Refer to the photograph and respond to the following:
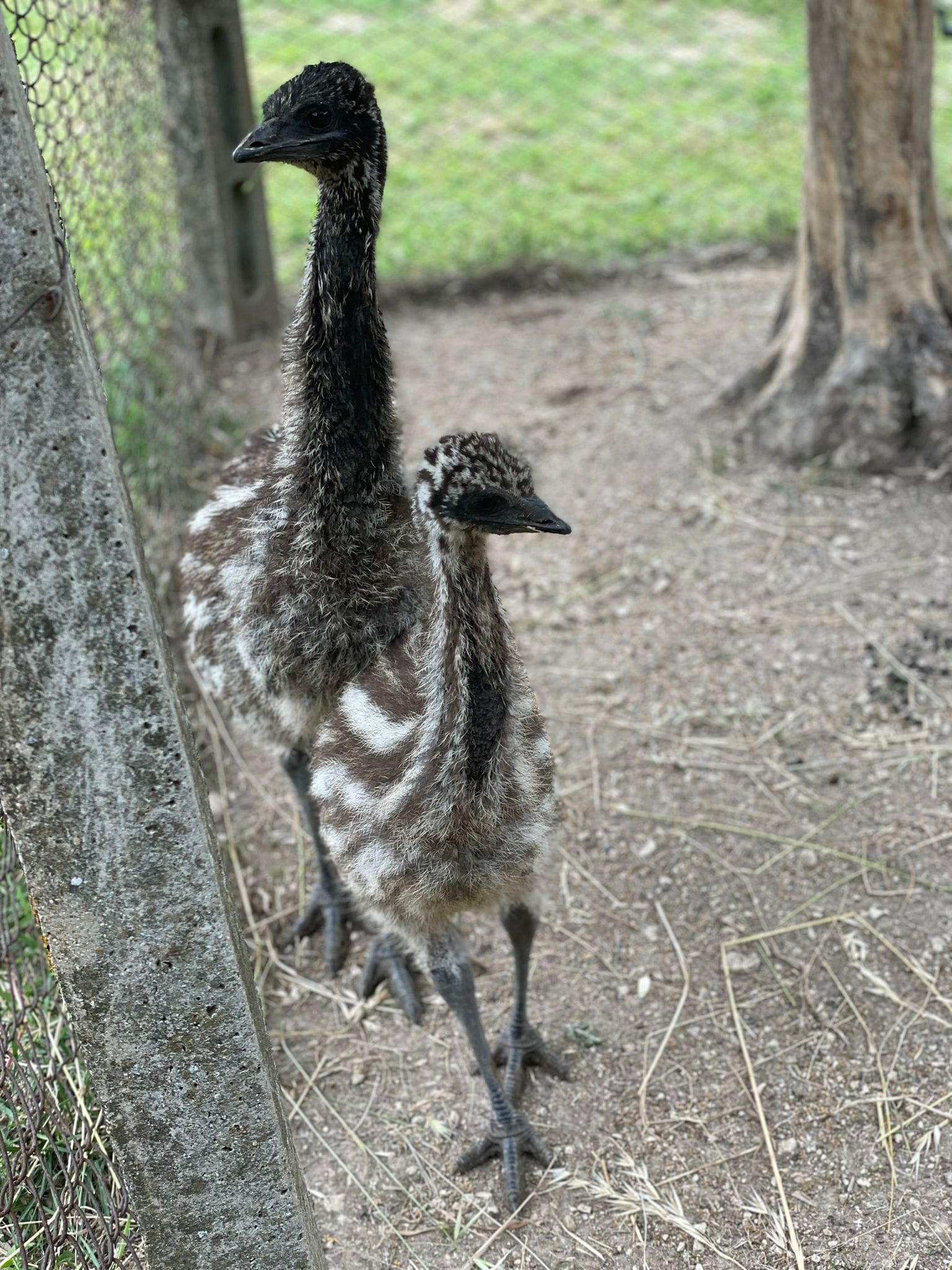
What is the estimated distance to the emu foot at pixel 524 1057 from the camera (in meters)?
3.30

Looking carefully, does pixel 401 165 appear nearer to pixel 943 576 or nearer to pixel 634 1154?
pixel 943 576

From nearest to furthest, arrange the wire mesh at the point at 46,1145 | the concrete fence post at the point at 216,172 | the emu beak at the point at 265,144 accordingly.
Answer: the wire mesh at the point at 46,1145, the emu beak at the point at 265,144, the concrete fence post at the point at 216,172

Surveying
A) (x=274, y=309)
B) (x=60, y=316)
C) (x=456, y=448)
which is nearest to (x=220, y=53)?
(x=274, y=309)

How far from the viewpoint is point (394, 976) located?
3.68 metres

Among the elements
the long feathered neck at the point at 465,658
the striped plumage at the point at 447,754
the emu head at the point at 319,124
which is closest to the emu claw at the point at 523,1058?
the striped plumage at the point at 447,754

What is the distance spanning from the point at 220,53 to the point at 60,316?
17.8 feet

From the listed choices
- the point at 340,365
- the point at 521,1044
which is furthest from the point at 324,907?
the point at 340,365

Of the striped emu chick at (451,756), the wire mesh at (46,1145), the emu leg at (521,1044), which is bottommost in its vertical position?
the emu leg at (521,1044)

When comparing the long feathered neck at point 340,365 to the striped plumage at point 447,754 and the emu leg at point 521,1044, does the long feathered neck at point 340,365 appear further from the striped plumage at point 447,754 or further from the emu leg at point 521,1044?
the emu leg at point 521,1044

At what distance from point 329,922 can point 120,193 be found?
10.9ft

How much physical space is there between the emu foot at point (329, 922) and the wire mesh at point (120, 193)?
1.82 meters

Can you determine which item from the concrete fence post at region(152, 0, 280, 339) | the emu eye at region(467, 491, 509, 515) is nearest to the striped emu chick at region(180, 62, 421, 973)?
the emu eye at region(467, 491, 509, 515)

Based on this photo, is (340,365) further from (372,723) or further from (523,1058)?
(523,1058)

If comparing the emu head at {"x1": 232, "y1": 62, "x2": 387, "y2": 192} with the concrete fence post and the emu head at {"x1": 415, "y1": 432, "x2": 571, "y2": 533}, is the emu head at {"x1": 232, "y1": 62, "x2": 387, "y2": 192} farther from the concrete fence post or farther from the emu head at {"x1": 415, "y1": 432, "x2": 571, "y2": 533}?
the concrete fence post
